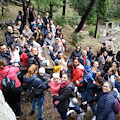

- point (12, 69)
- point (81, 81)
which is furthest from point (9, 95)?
point (81, 81)

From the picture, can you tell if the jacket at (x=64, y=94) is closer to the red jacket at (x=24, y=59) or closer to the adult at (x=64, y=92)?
the adult at (x=64, y=92)

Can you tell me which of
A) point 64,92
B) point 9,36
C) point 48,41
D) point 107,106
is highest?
point 9,36

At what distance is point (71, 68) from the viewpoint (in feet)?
16.9

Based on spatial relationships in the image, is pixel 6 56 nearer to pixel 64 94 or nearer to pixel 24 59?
pixel 24 59

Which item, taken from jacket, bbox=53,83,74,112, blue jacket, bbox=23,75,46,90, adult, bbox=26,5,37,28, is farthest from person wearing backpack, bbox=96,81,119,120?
adult, bbox=26,5,37,28

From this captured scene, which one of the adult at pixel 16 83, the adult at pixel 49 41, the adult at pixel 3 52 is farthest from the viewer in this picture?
the adult at pixel 49 41

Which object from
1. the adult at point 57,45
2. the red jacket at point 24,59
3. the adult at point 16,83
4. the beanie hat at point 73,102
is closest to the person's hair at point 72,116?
the beanie hat at point 73,102

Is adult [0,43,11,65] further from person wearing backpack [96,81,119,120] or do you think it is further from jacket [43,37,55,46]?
person wearing backpack [96,81,119,120]

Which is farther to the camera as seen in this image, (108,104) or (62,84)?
(62,84)

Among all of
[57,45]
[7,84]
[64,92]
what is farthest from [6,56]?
[57,45]

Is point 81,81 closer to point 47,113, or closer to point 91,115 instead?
point 91,115

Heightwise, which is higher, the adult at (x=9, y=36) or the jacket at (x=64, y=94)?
the adult at (x=9, y=36)

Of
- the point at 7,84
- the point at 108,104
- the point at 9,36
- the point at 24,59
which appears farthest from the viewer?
the point at 9,36

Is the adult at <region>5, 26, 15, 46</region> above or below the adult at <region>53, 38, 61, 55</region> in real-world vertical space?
above
